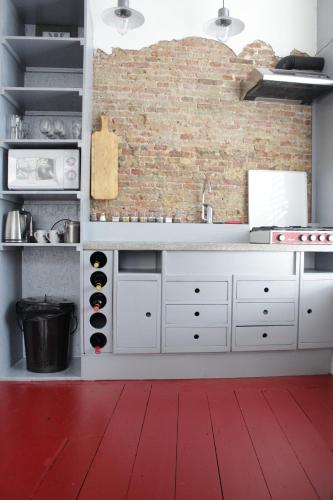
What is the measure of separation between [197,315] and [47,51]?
2.47 m

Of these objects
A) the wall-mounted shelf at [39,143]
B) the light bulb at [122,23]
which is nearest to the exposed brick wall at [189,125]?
the light bulb at [122,23]

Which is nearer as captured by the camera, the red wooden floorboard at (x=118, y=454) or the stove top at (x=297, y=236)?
the red wooden floorboard at (x=118, y=454)

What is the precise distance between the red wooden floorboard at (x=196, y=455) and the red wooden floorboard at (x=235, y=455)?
1.5 inches

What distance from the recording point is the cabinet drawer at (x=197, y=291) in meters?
3.07

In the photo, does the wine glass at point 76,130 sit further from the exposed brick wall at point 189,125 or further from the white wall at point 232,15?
the white wall at point 232,15

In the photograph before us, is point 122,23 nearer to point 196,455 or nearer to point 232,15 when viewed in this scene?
point 232,15

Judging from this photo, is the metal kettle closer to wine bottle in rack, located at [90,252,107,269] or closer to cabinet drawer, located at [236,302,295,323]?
wine bottle in rack, located at [90,252,107,269]

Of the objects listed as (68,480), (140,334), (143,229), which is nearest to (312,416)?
(140,334)

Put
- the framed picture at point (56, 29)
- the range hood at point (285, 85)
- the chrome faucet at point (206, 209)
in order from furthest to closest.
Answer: the chrome faucet at point (206, 209)
the framed picture at point (56, 29)
the range hood at point (285, 85)

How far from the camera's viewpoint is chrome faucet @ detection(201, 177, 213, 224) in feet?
12.3

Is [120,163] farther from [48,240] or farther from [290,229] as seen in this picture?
[290,229]

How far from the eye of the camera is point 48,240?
126 inches

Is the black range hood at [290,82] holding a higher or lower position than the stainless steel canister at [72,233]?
higher

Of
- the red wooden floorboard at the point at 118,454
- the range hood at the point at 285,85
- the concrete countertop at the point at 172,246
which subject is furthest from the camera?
the range hood at the point at 285,85
